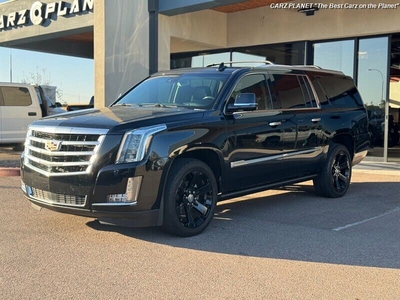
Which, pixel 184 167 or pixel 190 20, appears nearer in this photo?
pixel 184 167

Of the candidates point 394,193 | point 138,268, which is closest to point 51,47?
point 394,193

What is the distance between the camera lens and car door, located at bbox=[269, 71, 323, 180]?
688 centimetres

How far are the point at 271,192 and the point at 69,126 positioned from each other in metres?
4.53

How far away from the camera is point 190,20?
14195 millimetres

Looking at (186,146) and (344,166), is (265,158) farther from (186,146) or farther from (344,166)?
(344,166)

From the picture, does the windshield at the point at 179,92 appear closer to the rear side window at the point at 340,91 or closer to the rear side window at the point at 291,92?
the rear side window at the point at 291,92

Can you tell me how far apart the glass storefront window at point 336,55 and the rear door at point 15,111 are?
842cm

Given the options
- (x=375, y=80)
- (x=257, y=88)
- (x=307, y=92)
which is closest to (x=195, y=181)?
(x=257, y=88)

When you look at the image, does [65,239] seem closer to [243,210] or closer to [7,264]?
[7,264]

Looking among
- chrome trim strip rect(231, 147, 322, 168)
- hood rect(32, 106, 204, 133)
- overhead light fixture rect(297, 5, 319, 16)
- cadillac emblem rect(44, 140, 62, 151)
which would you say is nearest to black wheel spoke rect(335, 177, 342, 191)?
chrome trim strip rect(231, 147, 322, 168)

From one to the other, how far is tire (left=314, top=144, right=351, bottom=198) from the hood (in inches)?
121

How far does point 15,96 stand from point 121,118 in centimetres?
938

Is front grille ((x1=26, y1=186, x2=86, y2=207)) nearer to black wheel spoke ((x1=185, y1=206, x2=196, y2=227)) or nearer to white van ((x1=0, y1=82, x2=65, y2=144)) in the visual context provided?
black wheel spoke ((x1=185, y1=206, x2=196, y2=227))

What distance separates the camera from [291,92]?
284 inches
